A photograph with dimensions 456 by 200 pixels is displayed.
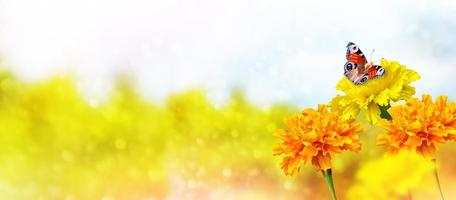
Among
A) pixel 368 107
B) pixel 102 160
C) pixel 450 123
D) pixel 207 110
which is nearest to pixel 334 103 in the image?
pixel 368 107

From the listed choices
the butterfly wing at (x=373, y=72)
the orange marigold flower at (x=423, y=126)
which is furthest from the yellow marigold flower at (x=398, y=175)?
the butterfly wing at (x=373, y=72)

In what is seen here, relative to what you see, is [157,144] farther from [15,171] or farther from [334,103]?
[334,103]

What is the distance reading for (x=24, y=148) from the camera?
1.07m

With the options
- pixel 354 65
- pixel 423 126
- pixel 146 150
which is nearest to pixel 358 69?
pixel 354 65

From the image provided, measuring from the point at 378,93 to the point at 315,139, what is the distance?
0.46ft

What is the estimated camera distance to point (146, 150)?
3.56 ft

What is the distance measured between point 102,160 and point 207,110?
21 cm

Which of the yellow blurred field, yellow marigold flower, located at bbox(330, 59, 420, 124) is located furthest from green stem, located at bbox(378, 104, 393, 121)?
the yellow blurred field

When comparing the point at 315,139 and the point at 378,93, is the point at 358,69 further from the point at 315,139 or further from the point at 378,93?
the point at 315,139

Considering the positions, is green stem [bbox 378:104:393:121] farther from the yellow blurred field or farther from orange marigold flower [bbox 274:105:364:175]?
the yellow blurred field

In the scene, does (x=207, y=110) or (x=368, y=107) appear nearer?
(x=368, y=107)

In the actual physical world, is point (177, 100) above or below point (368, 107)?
above

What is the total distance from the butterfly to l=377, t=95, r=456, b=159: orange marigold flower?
0.08m

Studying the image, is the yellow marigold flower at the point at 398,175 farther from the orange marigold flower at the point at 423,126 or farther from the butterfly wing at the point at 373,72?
the butterfly wing at the point at 373,72
